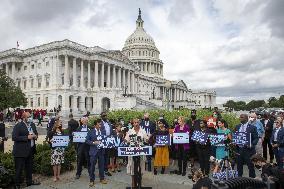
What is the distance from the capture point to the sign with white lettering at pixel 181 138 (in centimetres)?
1405

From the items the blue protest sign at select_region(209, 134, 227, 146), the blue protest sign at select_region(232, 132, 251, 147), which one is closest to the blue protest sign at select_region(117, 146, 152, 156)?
the blue protest sign at select_region(209, 134, 227, 146)

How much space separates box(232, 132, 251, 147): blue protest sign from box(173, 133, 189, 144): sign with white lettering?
1.96 meters

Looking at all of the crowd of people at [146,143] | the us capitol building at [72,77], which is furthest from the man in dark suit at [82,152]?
the us capitol building at [72,77]

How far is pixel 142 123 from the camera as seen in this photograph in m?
15.8

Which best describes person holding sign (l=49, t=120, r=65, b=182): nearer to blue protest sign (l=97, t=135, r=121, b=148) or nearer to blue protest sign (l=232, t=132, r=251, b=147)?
blue protest sign (l=97, t=135, r=121, b=148)

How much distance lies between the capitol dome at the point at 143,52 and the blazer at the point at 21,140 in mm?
133579

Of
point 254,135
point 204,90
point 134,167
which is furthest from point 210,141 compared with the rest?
point 204,90

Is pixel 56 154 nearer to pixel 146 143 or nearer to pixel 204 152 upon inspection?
A: pixel 146 143

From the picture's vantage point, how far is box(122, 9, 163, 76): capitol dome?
146 m

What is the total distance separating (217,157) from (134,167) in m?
3.53

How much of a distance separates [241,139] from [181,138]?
2.55m

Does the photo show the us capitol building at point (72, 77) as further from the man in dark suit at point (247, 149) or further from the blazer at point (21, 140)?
the blazer at point (21, 140)

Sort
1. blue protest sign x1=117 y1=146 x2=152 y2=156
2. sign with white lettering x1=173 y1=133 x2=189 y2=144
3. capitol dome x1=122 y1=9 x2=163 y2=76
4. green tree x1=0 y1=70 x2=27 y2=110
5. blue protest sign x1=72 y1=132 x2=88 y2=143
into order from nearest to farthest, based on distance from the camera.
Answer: blue protest sign x1=117 y1=146 x2=152 y2=156, blue protest sign x1=72 y1=132 x2=88 y2=143, sign with white lettering x1=173 y1=133 x2=189 y2=144, green tree x1=0 y1=70 x2=27 y2=110, capitol dome x1=122 y1=9 x2=163 y2=76

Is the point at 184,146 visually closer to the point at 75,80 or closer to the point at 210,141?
the point at 210,141
